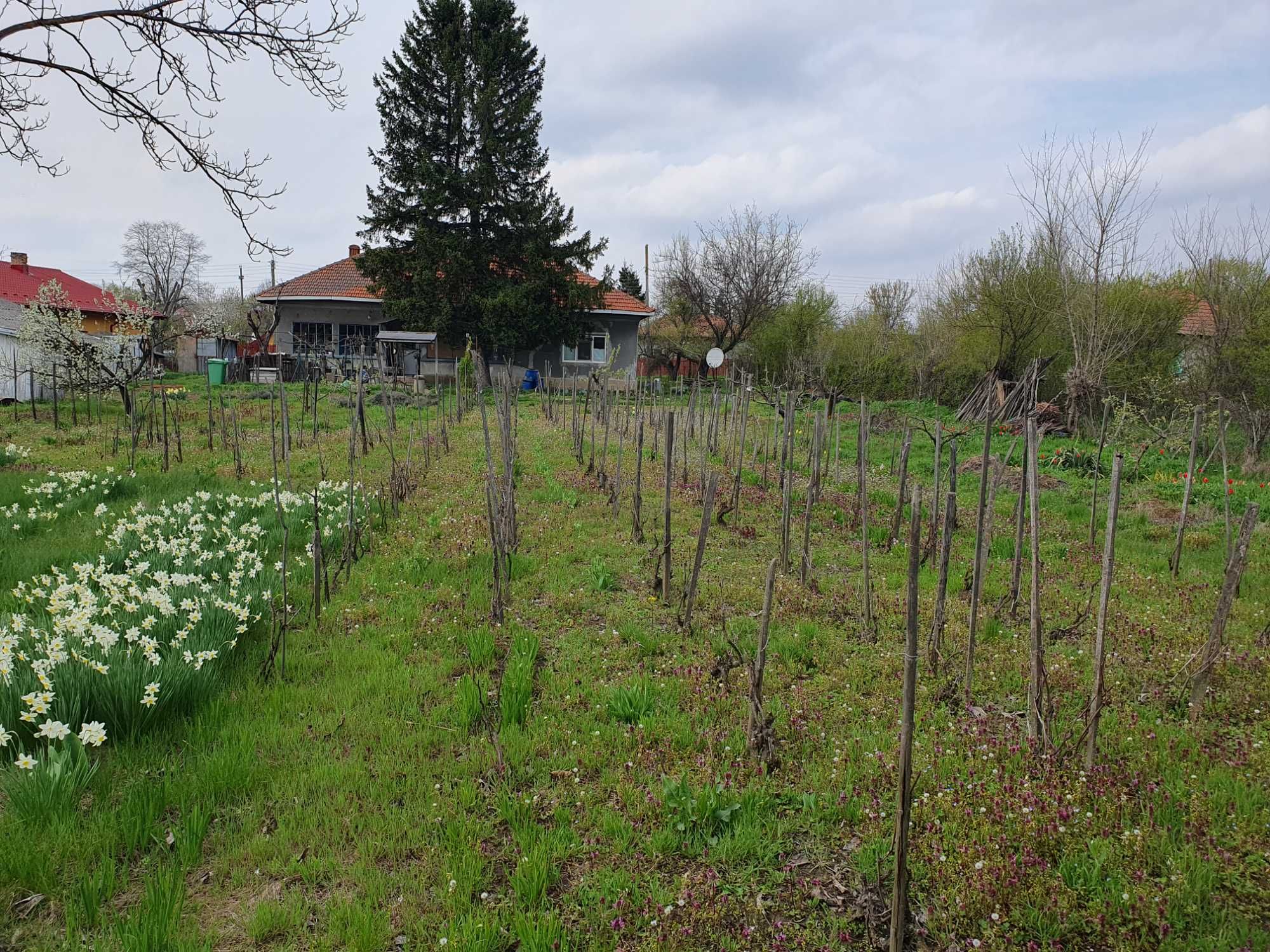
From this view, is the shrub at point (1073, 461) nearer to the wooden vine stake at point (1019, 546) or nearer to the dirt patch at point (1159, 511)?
the dirt patch at point (1159, 511)

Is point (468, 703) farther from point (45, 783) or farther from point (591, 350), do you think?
point (591, 350)

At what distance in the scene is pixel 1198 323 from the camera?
58.4 ft

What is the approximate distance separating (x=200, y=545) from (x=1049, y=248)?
22.0 metres

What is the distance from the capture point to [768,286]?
115ft

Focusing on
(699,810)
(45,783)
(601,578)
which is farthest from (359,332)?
(699,810)

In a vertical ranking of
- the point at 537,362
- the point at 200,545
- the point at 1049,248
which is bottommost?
the point at 200,545

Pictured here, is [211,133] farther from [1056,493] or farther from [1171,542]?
[1056,493]

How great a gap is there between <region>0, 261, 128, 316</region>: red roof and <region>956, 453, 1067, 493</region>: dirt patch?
3172 cm

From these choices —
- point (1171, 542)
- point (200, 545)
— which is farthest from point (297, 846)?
point (1171, 542)

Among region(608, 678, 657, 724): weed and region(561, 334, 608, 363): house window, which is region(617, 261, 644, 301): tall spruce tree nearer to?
region(561, 334, 608, 363): house window

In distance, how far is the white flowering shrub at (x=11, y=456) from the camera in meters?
9.84

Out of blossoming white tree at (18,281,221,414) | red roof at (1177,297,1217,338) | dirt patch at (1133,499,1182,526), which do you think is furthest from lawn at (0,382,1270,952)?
red roof at (1177,297,1217,338)

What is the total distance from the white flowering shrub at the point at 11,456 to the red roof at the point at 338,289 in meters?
18.2

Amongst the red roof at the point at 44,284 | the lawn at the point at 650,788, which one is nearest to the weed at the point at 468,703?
the lawn at the point at 650,788
